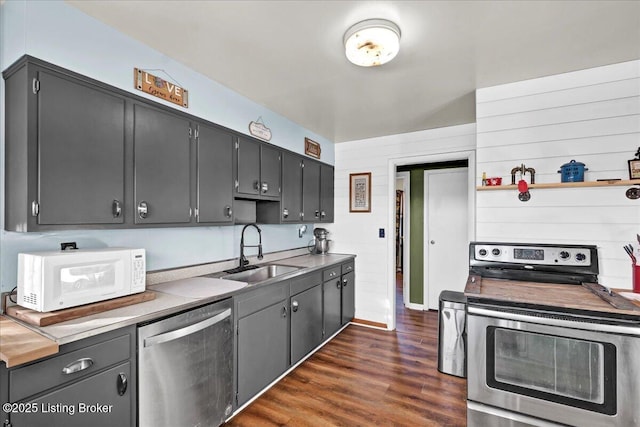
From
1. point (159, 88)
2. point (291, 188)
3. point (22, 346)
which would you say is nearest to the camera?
point (22, 346)

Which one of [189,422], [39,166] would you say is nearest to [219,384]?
[189,422]

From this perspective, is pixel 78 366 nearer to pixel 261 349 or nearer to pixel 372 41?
pixel 261 349

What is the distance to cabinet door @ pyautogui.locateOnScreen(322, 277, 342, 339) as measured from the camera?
3.25m

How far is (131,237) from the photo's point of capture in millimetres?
2000

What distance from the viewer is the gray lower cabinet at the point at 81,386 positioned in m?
1.14

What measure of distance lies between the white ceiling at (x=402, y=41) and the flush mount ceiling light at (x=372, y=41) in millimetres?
39

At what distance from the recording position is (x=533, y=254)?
2205 mm

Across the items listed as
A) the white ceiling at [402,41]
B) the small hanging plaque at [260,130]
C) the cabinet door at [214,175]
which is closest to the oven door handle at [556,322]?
the white ceiling at [402,41]

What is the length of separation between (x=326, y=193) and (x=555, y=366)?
2.87 metres

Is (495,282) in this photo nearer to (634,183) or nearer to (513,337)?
(513,337)

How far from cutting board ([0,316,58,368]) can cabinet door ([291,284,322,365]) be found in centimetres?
173

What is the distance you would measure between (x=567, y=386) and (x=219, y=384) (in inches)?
77.5

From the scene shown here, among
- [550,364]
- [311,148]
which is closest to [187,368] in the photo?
[550,364]

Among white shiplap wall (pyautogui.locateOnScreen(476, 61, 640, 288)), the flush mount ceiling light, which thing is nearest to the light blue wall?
the flush mount ceiling light
